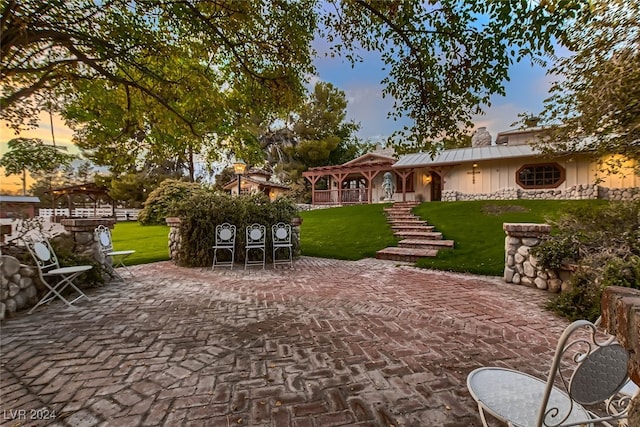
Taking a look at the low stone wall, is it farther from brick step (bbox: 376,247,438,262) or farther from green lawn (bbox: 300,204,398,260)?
brick step (bbox: 376,247,438,262)

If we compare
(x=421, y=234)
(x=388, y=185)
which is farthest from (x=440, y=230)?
(x=388, y=185)

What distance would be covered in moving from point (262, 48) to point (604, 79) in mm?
5131

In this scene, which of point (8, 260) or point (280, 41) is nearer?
point (8, 260)

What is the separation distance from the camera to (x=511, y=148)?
15.8 meters

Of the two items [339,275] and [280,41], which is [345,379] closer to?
[339,275]

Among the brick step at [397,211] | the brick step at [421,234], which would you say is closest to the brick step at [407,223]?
the brick step at [421,234]

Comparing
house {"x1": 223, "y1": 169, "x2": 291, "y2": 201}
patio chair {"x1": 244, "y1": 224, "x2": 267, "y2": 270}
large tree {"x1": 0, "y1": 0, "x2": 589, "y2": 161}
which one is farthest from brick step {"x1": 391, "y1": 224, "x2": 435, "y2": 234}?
house {"x1": 223, "y1": 169, "x2": 291, "y2": 201}

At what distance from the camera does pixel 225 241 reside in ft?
23.1

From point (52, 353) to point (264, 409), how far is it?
7.15 feet

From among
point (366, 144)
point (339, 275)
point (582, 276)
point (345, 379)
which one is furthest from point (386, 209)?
point (366, 144)

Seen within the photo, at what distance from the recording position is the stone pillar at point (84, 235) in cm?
504

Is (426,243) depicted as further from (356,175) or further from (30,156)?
(356,175)

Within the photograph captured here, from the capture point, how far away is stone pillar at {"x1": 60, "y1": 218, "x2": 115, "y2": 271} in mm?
5039

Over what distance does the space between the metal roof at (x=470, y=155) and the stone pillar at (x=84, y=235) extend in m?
13.5
